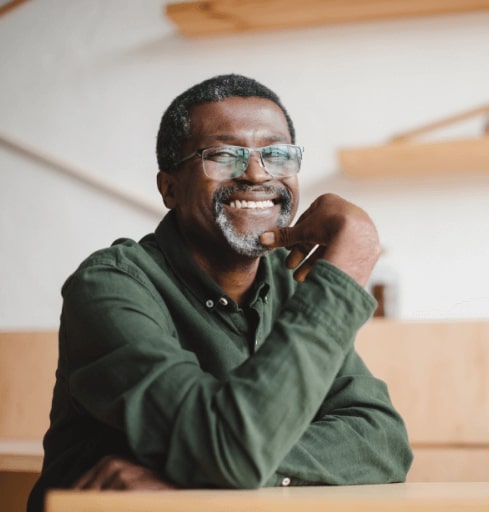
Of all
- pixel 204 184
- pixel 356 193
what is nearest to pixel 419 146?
pixel 356 193

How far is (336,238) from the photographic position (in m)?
1.15

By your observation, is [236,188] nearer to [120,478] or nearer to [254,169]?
[254,169]

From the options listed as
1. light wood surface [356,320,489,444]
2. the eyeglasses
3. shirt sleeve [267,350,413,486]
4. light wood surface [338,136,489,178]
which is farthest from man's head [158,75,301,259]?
light wood surface [338,136,489,178]

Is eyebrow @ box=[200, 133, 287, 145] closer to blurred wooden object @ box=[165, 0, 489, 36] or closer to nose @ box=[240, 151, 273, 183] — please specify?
nose @ box=[240, 151, 273, 183]

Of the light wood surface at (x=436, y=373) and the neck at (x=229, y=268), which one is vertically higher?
the neck at (x=229, y=268)

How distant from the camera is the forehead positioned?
4.73 feet

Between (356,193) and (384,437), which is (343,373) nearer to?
(384,437)

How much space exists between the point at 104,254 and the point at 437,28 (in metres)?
1.88

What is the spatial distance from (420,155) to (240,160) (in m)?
1.30

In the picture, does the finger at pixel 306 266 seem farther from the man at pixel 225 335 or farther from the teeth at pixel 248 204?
the teeth at pixel 248 204

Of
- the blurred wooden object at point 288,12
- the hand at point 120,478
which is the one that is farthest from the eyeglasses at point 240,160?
the blurred wooden object at point 288,12

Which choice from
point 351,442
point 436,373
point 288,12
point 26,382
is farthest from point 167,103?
point 351,442

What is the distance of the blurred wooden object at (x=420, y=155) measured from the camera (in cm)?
255

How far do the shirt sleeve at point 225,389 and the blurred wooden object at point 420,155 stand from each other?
5.25 ft
